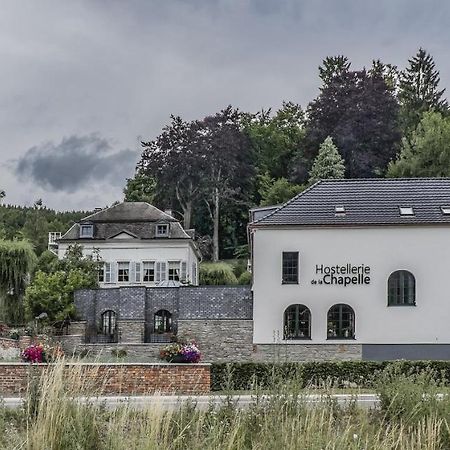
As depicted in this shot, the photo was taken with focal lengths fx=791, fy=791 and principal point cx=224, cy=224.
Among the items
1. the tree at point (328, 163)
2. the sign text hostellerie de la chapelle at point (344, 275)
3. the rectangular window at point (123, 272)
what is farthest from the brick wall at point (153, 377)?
the tree at point (328, 163)

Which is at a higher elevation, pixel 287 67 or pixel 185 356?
pixel 287 67

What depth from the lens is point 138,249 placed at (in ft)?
155

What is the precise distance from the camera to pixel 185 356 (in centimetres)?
2000

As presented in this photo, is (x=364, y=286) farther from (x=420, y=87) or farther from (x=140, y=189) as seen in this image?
(x=420, y=87)

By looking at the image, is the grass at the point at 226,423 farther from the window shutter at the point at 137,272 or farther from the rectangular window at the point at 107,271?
the rectangular window at the point at 107,271

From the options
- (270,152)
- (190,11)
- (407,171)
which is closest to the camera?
(190,11)

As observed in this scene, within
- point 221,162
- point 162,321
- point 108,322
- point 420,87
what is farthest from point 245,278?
point 420,87

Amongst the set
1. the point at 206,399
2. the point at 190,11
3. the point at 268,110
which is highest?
the point at 268,110

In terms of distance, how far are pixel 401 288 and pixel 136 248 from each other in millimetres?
20027

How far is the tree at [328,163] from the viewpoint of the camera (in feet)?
175

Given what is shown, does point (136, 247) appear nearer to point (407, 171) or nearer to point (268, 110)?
point (407, 171)

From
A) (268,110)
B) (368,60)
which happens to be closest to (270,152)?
(268,110)

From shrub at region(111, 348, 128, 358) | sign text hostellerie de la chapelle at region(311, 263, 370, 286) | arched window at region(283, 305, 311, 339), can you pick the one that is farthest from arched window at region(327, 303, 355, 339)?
shrub at region(111, 348, 128, 358)

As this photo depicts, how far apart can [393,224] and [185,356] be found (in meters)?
14.4
